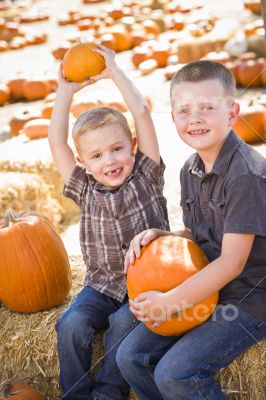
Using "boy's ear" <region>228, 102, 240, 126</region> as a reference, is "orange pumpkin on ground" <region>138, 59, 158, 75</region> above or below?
below

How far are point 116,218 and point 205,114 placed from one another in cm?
65

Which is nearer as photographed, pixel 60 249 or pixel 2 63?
pixel 60 249

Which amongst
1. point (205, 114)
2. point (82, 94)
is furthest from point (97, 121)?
point (82, 94)

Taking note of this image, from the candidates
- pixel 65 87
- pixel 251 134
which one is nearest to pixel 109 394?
pixel 65 87

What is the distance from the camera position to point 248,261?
2406 millimetres

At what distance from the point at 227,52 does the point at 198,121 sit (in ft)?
22.9

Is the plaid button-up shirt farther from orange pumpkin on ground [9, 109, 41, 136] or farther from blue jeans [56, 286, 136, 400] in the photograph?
orange pumpkin on ground [9, 109, 41, 136]

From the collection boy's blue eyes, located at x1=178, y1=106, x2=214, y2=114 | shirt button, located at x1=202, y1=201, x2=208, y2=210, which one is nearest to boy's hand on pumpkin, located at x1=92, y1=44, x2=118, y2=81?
boy's blue eyes, located at x1=178, y1=106, x2=214, y2=114

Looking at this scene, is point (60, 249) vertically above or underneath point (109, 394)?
above

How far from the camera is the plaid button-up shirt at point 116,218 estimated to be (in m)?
2.76

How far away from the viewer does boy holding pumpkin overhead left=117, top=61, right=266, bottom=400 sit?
2.25 metres

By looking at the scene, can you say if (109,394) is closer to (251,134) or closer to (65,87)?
(65,87)

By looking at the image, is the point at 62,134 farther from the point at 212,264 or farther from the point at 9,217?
the point at 212,264

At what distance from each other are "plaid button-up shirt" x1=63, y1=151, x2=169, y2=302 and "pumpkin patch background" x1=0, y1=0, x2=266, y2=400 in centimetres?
30
